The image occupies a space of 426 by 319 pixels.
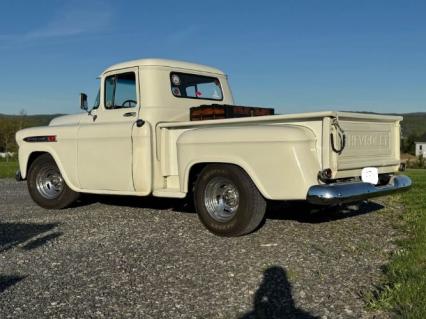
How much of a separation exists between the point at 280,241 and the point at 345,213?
227cm

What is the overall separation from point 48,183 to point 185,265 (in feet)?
14.4

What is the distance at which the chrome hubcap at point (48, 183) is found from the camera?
28.9 ft

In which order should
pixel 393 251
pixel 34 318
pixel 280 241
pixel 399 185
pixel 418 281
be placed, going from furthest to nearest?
pixel 399 185 → pixel 280 241 → pixel 393 251 → pixel 418 281 → pixel 34 318

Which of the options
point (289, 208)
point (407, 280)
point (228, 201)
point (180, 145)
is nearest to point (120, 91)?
point (180, 145)

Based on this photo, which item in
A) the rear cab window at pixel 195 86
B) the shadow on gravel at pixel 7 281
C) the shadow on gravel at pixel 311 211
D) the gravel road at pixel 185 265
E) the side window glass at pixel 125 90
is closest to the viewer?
the gravel road at pixel 185 265

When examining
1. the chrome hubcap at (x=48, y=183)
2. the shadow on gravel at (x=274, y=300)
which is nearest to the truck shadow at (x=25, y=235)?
the chrome hubcap at (x=48, y=183)

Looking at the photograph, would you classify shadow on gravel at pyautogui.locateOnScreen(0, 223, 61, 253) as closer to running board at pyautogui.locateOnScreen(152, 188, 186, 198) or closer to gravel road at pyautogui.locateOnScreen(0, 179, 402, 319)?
gravel road at pyautogui.locateOnScreen(0, 179, 402, 319)

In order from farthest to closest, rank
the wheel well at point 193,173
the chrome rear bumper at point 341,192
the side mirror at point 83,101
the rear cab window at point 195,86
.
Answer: the side mirror at point 83,101
the rear cab window at point 195,86
the wheel well at point 193,173
the chrome rear bumper at point 341,192

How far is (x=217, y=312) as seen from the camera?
402cm

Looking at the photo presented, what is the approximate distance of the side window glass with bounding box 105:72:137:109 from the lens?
26.0 ft

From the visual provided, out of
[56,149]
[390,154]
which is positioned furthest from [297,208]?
[56,149]

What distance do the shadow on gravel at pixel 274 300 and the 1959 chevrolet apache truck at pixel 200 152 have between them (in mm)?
1099

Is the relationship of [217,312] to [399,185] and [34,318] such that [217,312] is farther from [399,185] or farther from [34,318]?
[399,185]

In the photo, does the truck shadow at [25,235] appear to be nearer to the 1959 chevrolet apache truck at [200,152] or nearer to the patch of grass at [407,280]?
the 1959 chevrolet apache truck at [200,152]
